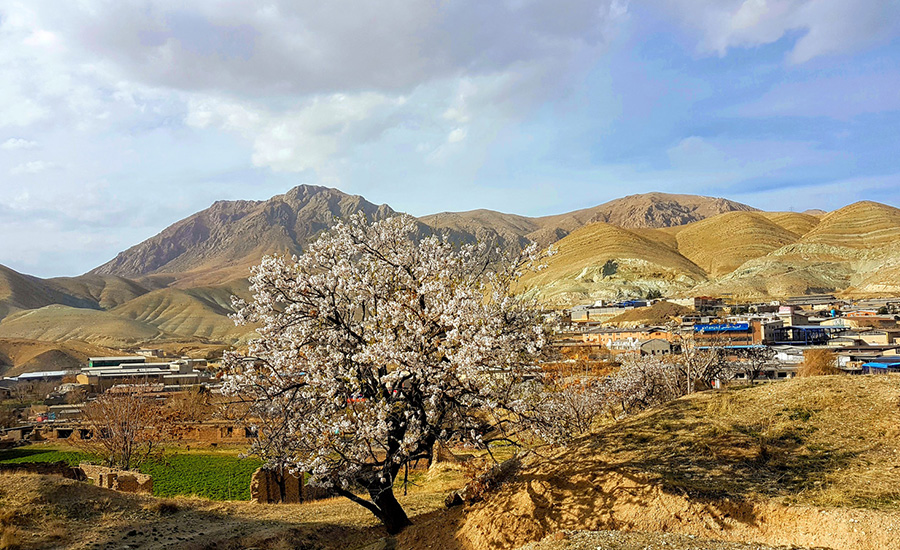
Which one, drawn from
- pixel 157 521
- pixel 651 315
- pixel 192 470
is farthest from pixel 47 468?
pixel 651 315

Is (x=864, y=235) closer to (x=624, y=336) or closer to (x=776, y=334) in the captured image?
(x=776, y=334)

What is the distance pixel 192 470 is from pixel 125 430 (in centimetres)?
976

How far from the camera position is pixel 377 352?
A: 43.3 feet

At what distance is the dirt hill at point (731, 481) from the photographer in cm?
1250

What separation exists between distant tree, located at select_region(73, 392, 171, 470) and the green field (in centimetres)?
165

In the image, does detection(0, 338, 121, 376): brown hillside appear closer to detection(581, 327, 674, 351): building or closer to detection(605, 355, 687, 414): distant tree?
detection(581, 327, 674, 351): building

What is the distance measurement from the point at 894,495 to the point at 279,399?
551 inches

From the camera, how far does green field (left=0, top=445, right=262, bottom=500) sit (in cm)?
3934

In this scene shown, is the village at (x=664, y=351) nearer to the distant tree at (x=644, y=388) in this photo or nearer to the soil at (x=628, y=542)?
the distant tree at (x=644, y=388)

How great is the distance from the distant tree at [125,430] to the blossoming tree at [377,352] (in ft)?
98.3

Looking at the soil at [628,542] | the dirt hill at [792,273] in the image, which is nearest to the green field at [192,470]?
the soil at [628,542]

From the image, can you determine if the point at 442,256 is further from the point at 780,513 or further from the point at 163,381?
the point at 163,381

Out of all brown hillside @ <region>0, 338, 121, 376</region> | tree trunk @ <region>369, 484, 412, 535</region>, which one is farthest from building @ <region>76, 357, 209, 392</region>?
tree trunk @ <region>369, 484, 412, 535</region>

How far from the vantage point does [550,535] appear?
1295cm
